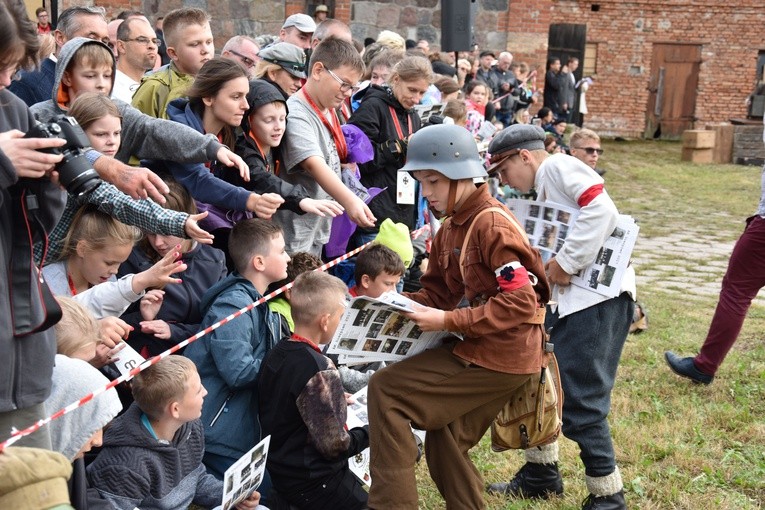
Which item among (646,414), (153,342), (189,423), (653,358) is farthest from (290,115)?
(653,358)

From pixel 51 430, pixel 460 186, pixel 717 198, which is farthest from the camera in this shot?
pixel 717 198

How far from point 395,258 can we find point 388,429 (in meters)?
1.69

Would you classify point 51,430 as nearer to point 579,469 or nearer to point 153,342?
point 153,342

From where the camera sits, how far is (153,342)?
13.2 ft

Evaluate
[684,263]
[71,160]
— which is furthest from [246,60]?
[684,263]

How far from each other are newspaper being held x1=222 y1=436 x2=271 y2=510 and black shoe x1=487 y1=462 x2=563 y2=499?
1293 mm

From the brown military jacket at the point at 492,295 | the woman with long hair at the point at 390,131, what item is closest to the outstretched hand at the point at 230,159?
the brown military jacket at the point at 492,295

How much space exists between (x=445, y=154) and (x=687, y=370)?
129 inches

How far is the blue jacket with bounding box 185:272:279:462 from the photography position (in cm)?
398

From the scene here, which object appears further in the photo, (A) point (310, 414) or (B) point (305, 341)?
(B) point (305, 341)

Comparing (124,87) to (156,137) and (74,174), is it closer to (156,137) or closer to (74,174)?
(156,137)

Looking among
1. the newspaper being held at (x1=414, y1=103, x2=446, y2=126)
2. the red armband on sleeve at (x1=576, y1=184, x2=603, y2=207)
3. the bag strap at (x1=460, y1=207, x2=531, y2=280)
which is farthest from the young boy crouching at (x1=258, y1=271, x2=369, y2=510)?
the newspaper being held at (x1=414, y1=103, x2=446, y2=126)

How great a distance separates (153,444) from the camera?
3.51m

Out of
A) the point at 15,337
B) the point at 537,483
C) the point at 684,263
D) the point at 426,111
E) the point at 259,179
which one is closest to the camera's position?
the point at 15,337
